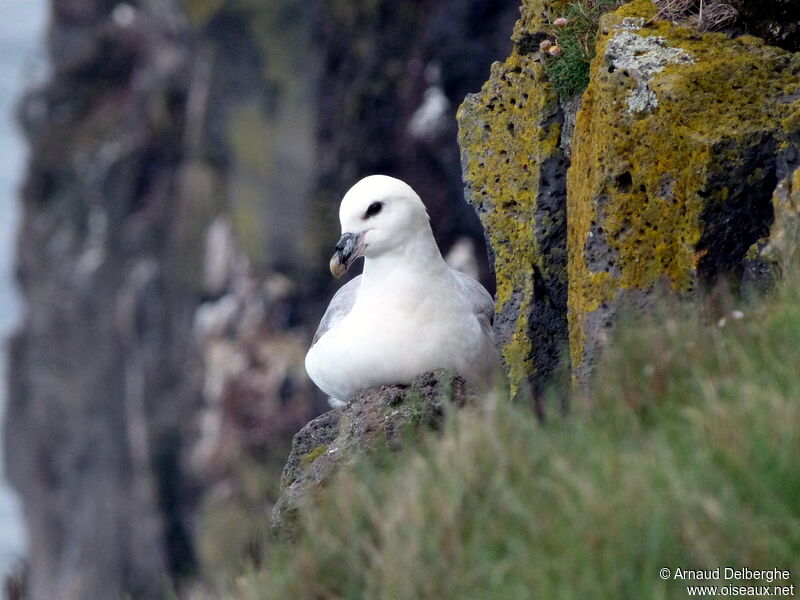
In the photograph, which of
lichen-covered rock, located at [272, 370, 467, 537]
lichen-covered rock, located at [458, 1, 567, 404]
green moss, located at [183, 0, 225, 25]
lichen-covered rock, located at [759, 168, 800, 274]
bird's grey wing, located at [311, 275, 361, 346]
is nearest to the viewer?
lichen-covered rock, located at [759, 168, 800, 274]

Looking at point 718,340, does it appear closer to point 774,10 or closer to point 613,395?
point 613,395

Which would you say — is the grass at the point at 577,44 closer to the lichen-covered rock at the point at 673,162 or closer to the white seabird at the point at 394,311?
the lichen-covered rock at the point at 673,162

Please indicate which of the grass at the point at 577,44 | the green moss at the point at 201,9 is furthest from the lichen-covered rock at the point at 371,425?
the green moss at the point at 201,9

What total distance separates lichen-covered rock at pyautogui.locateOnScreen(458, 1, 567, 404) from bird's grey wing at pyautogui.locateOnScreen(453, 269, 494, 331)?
0.06 meters

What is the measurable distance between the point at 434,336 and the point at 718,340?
1.59 metres

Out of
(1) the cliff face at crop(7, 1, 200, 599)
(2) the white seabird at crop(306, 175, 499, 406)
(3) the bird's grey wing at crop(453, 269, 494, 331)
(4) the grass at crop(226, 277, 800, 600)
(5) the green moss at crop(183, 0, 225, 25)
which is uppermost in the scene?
(4) the grass at crop(226, 277, 800, 600)

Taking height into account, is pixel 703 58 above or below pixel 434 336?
above

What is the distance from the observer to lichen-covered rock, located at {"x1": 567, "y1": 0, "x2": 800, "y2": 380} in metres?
3.98

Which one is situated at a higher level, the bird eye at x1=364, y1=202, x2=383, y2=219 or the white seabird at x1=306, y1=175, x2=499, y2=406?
the bird eye at x1=364, y1=202, x2=383, y2=219

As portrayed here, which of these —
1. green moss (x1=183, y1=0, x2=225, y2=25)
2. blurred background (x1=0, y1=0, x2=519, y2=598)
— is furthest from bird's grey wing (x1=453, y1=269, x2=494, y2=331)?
green moss (x1=183, y1=0, x2=225, y2=25)

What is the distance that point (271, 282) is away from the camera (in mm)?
16516

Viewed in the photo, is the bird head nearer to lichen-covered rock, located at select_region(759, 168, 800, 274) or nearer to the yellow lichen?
the yellow lichen

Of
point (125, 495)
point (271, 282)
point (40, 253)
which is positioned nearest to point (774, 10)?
point (271, 282)

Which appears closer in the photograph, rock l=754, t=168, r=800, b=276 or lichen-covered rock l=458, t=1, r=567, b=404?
rock l=754, t=168, r=800, b=276
